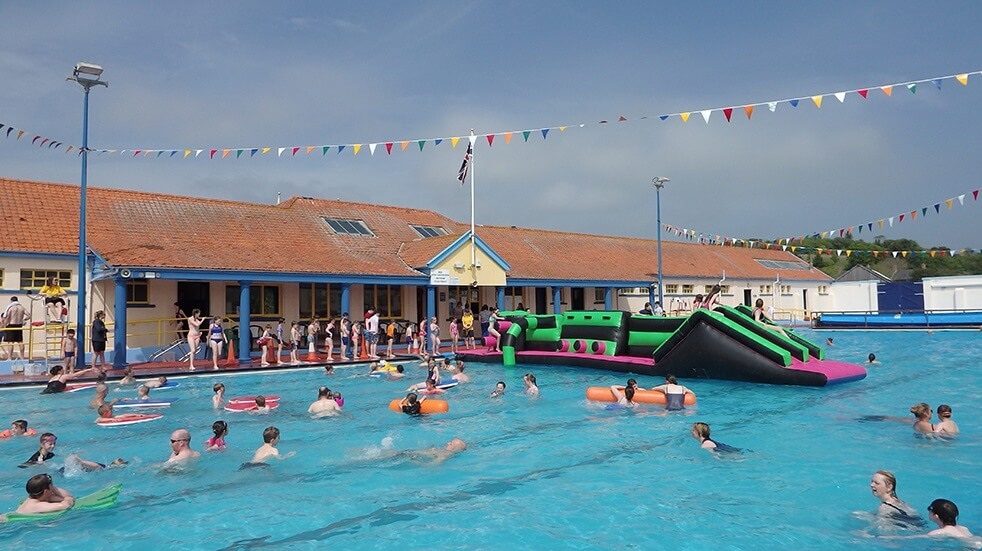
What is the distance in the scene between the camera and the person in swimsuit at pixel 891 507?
6312mm

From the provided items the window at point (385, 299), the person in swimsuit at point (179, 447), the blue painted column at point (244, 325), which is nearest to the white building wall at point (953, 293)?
the window at point (385, 299)

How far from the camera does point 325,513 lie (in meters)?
7.10

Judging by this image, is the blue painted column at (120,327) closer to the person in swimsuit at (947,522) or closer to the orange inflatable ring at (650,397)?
the orange inflatable ring at (650,397)

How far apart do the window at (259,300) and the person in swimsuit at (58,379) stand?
555 cm

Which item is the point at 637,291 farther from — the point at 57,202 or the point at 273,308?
the point at 57,202

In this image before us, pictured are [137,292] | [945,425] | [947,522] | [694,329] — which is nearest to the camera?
[947,522]

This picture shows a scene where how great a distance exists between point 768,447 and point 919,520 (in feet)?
10.5

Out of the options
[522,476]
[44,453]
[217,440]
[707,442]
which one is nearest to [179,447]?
[217,440]

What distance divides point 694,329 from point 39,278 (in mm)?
16892

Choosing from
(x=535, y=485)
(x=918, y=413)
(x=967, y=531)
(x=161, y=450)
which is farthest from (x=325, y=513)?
(x=918, y=413)

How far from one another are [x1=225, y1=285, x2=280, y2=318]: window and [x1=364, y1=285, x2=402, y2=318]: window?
3349mm

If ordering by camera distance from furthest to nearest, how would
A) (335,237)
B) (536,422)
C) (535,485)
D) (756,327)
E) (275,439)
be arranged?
(335,237) < (756,327) < (536,422) < (275,439) < (535,485)

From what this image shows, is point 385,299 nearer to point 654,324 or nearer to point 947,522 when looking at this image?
point 654,324

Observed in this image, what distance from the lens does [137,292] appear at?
19625 millimetres
